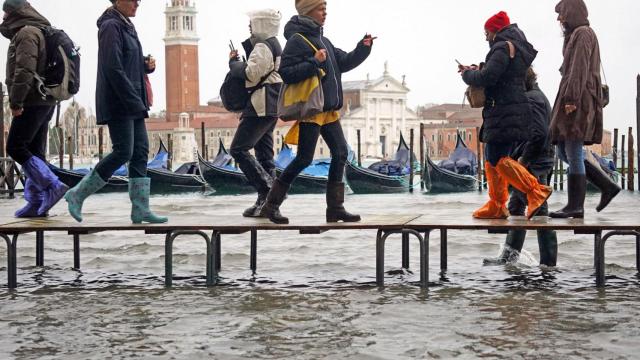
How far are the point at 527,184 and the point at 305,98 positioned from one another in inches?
51.1

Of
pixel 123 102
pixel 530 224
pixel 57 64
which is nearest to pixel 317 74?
pixel 123 102

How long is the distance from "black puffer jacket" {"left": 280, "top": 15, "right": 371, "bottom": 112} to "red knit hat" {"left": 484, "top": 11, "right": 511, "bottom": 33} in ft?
2.53

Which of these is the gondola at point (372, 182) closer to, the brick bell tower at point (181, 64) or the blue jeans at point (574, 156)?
the blue jeans at point (574, 156)

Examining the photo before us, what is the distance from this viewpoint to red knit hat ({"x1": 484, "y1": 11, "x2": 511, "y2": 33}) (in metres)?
6.00

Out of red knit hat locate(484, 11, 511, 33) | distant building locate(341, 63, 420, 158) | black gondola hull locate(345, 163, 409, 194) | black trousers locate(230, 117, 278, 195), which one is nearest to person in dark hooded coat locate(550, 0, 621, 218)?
red knit hat locate(484, 11, 511, 33)

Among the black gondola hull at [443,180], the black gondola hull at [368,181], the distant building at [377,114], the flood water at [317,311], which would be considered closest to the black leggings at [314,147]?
the flood water at [317,311]

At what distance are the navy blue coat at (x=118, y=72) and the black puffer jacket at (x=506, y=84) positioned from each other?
5.74 ft

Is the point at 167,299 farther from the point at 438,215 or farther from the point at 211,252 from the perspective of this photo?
the point at 438,215

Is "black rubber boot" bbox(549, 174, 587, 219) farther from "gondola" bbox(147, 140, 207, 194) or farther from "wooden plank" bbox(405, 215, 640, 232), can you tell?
"gondola" bbox(147, 140, 207, 194)

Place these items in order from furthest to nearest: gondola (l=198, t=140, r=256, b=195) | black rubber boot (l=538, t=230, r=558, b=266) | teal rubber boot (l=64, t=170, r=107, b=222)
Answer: gondola (l=198, t=140, r=256, b=195)
black rubber boot (l=538, t=230, r=558, b=266)
teal rubber boot (l=64, t=170, r=107, b=222)

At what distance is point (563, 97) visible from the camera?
590 centimetres

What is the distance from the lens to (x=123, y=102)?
18.9ft

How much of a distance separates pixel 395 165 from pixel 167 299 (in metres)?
29.4

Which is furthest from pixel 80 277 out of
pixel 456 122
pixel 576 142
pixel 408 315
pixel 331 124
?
pixel 456 122
